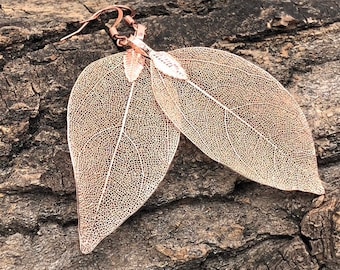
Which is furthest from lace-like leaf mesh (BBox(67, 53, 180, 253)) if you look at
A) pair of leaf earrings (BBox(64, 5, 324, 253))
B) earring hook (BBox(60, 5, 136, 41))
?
earring hook (BBox(60, 5, 136, 41))

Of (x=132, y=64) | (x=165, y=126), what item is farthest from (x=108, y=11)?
(x=165, y=126)

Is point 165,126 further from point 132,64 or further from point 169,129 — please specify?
point 132,64

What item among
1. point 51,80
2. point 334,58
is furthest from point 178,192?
point 334,58

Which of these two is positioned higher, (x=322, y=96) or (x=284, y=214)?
(x=322, y=96)

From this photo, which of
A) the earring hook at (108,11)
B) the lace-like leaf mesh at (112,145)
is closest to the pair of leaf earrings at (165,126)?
the lace-like leaf mesh at (112,145)

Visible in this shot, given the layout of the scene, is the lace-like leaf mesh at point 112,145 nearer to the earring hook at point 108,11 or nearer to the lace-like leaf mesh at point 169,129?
the lace-like leaf mesh at point 169,129

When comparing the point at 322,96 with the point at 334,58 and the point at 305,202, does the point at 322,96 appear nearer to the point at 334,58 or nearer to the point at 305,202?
the point at 334,58

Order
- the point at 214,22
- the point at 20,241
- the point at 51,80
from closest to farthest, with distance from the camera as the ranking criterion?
1. the point at 20,241
2. the point at 51,80
3. the point at 214,22
